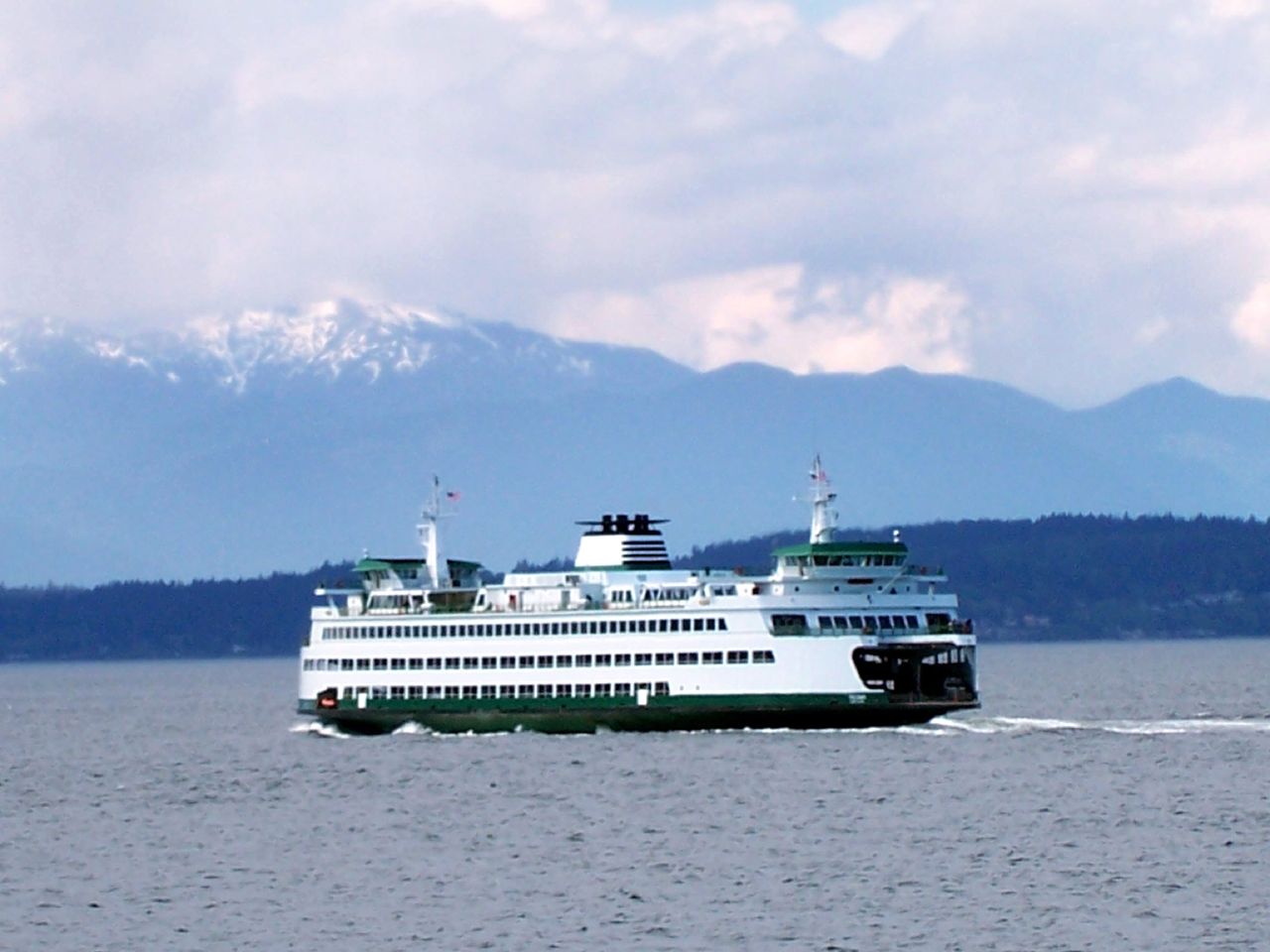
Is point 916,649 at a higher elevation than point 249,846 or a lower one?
higher

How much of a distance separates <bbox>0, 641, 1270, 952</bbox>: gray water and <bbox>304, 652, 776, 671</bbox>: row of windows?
9.14ft

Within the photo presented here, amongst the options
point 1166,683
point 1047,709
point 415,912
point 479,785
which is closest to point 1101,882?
point 415,912

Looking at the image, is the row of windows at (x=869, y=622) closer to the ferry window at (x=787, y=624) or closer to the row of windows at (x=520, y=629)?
the ferry window at (x=787, y=624)

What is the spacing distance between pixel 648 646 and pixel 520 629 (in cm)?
566

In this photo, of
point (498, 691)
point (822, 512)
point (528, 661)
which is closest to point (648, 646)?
point (528, 661)

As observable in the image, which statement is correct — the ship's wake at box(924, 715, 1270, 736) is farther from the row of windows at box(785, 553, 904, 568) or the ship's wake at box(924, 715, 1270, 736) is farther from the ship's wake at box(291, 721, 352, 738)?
the ship's wake at box(291, 721, 352, 738)

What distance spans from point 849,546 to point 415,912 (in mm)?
40662

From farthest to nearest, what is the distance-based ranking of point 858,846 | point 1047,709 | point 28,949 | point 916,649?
point 1047,709, point 916,649, point 858,846, point 28,949

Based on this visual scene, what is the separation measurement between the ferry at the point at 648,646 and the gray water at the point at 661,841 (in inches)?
54.3

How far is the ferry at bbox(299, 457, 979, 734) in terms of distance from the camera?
9344cm

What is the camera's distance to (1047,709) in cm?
12475

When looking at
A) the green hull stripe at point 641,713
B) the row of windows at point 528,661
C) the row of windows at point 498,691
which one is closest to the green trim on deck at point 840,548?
the row of windows at point 528,661

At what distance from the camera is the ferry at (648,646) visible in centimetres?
9344

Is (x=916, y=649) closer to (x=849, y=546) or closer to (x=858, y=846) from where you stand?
(x=849, y=546)
